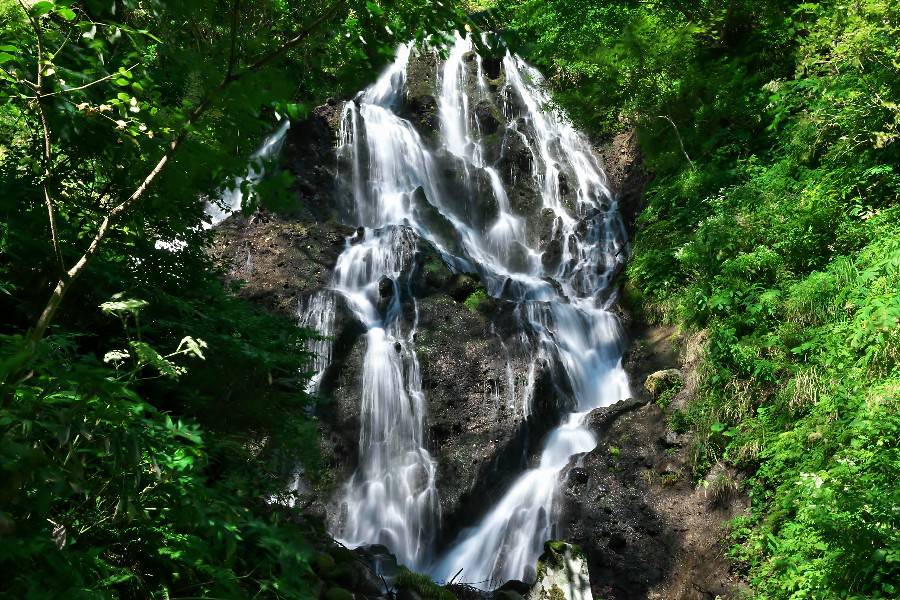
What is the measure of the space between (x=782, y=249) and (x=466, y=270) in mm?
6773

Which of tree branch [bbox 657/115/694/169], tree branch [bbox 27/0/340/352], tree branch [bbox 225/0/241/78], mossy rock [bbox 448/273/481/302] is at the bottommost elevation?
mossy rock [bbox 448/273/481/302]

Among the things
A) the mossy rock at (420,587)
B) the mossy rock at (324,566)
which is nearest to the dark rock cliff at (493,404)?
the mossy rock at (324,566)

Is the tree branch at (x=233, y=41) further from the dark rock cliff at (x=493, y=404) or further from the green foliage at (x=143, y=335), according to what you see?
the dark rock cliff at (x=493, y=404)

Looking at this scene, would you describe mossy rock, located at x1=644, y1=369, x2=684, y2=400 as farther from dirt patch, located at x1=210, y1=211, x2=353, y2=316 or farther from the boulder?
dirt patch, located at x1=210, y1=211, x2=353, y2=316

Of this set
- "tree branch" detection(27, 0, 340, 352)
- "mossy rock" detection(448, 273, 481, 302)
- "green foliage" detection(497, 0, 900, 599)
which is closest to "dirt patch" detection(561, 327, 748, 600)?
"green foliage" detection(497, 0, 900, 599)

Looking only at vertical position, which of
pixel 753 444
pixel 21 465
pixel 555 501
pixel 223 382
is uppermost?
pixel 21 465

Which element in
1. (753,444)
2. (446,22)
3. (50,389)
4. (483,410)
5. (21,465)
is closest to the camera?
(21,465)

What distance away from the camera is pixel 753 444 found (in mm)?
6953

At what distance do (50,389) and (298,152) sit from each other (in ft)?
50.0

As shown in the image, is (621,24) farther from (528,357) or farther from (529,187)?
→ (528,357)

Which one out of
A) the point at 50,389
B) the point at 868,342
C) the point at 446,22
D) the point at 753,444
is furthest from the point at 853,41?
the point at 50,389

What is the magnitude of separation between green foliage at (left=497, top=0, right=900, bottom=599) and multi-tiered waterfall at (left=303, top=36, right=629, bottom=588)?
72.6 inches

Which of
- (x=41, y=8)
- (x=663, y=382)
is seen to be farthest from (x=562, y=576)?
(x=663, y=382)

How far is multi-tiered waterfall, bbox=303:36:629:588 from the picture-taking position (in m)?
8.94
